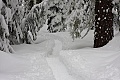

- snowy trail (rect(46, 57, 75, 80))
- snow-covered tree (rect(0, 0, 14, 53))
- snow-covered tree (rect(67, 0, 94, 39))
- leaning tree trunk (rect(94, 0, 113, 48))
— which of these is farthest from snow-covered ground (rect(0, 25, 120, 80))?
snow-covered tree (rect(67, 0, 94, 39))

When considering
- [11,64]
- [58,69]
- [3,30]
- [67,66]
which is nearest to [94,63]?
[67,66]

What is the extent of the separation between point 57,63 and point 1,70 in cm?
196

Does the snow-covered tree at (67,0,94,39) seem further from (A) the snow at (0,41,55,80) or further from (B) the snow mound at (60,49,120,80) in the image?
(A) the snow at (0,41,55,80)

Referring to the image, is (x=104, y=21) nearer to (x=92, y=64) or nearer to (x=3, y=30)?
(x=92, y=64)

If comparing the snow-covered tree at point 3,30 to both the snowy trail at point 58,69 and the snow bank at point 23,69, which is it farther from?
the snowy trail at point 58,69

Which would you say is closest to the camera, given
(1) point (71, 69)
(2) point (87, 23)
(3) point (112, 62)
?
(3) point (112, 62)

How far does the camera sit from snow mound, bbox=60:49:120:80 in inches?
199

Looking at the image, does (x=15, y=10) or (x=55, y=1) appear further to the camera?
(x=55, y=1)

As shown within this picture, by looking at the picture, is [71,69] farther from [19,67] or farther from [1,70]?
[1,70]

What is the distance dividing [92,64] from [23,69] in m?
2.06

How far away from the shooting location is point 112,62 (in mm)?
5543

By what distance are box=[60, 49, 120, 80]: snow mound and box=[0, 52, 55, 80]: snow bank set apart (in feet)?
2.42

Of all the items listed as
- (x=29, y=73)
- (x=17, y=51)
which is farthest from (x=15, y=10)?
(x=29, y=73)

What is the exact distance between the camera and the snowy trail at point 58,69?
5.34 metres
